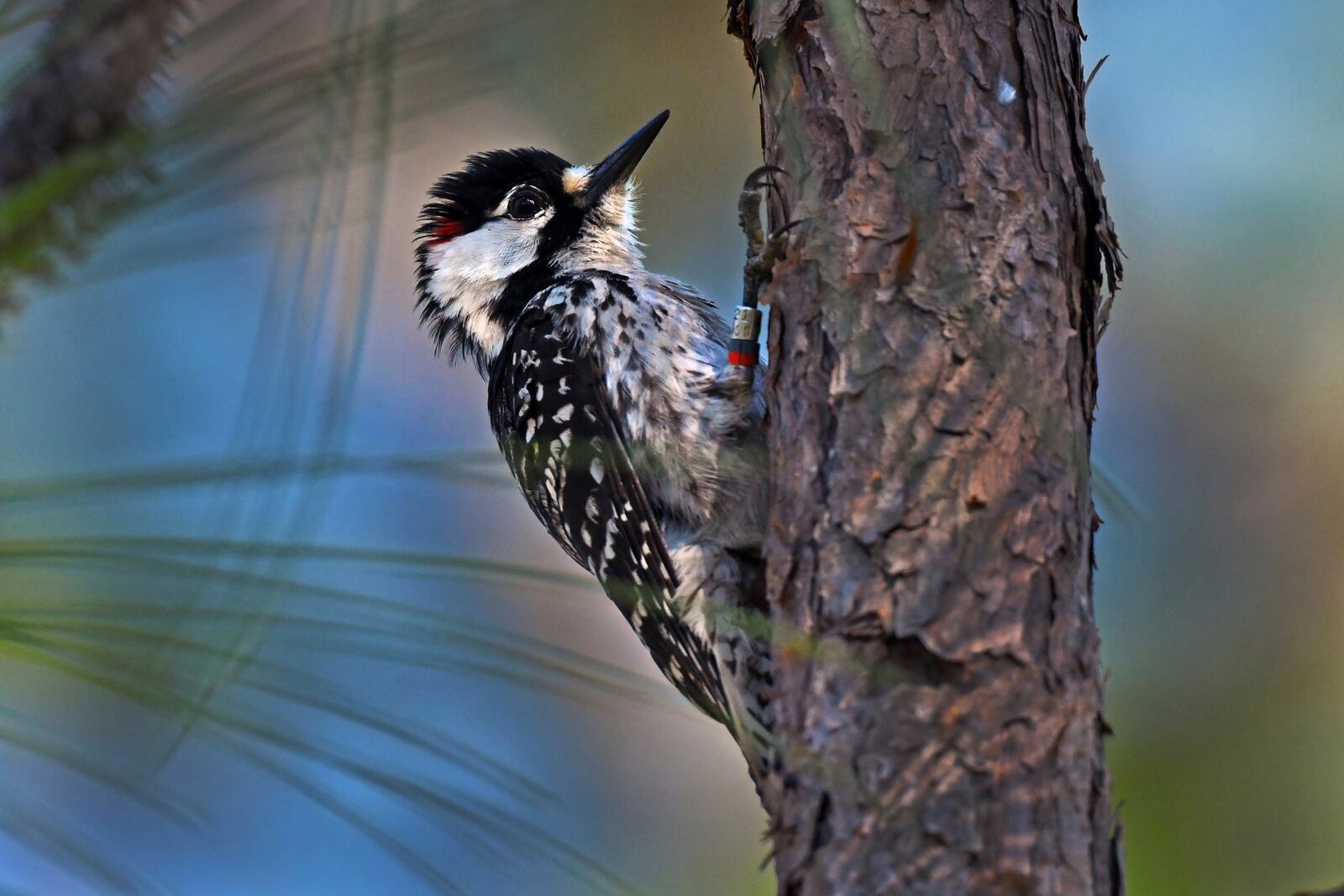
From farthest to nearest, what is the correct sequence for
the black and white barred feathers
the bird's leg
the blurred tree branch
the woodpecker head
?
the woodpecker head, the black and white barred feathers, the bird's leg, the blurred tree branch

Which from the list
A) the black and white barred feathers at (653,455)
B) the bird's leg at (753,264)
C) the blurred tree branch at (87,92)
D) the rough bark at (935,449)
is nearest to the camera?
the rough bark at (935,449)

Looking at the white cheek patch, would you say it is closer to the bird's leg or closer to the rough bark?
the bird's leg

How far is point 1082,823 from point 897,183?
0.96m

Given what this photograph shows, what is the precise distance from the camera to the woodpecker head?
3424 millimetres

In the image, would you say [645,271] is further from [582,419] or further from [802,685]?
[802,685]

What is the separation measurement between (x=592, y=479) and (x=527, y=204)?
1.09m

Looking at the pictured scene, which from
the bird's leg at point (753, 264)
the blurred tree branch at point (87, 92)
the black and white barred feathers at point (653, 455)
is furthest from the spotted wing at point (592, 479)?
the blurred tree branch at point (87, 92)

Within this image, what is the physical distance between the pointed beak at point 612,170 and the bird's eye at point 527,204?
0.40 feet

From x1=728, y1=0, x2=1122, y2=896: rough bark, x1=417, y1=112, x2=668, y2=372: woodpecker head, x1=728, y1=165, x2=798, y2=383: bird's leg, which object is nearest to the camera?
x1=728, y1=0, x2=1122, y2=896: rough bark

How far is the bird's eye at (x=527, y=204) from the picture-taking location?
3.50 metres

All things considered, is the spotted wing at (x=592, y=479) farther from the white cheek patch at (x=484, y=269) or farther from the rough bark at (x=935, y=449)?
the rough bark at (x=935, y=449)

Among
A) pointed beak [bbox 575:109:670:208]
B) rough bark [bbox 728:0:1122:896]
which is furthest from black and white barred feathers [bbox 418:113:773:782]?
rough bark [bbox 728:0:1122:896]

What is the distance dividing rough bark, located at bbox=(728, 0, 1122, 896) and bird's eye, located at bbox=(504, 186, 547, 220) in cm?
150

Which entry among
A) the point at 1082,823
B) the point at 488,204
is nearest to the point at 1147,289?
the point at 488,204
